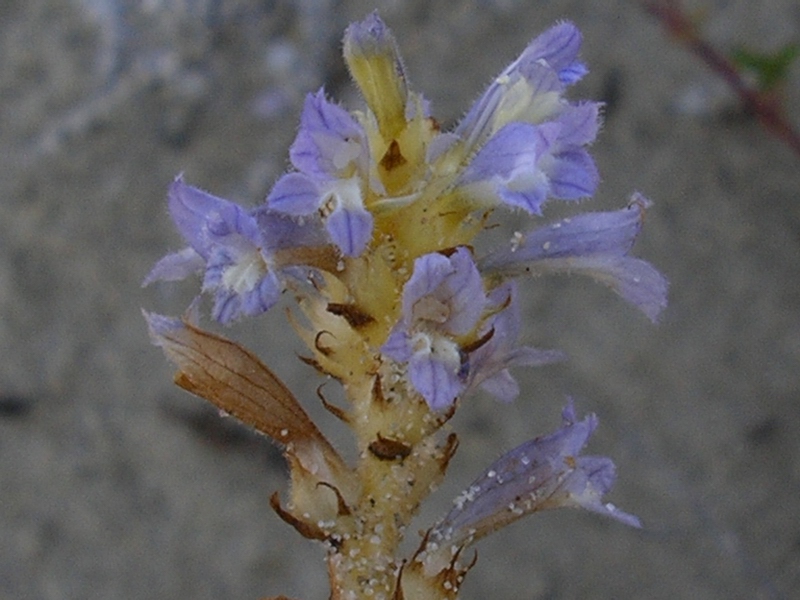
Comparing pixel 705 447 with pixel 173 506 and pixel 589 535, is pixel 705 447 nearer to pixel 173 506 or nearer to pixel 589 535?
pixel 589 535

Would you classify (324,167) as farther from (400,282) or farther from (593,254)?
(593,254)

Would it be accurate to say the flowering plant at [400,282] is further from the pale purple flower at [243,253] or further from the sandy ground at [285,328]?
the sandy ground at [285,328]

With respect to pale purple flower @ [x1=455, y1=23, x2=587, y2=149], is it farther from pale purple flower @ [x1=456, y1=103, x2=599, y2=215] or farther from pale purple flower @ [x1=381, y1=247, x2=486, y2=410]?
pale purple flower @ [x1=381, y1=247, x2=486, y2=410]

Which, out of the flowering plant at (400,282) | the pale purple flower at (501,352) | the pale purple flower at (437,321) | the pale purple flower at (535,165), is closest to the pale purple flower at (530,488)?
the flowering plant at (400,282)

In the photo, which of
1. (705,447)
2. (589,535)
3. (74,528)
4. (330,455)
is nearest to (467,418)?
(589,535)

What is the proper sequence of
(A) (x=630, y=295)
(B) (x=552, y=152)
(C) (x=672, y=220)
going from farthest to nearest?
(C) (x=672, y=220) → (A) (x=630, y=295) → (B) (x=552, y=152)

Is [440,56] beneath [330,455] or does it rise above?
beneath
